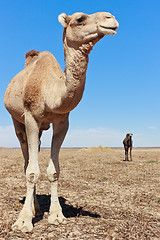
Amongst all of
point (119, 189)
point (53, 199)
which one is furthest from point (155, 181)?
point (53, 199)

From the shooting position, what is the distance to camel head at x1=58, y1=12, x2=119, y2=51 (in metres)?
3.45

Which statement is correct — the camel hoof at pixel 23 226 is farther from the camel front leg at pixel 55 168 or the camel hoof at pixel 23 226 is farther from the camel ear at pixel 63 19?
the camel ear at pixel 63 19

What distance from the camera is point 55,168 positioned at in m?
4.72

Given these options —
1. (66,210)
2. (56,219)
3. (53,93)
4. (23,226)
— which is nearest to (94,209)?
(66,210)

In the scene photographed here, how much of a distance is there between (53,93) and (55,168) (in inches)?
57.6

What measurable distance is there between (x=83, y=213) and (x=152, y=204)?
78.9 inches

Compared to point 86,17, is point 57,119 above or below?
below

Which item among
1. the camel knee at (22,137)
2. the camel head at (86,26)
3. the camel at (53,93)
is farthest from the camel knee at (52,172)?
the camel head at (86,26)

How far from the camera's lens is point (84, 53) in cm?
372

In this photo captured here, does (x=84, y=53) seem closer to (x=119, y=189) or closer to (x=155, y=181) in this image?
(x=119, y=189)

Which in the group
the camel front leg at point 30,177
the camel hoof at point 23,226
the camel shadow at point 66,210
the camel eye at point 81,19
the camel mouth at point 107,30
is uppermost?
the camel eye at point 81,19

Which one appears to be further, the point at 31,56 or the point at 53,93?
the point at 31,56

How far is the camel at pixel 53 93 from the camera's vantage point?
3.69 m

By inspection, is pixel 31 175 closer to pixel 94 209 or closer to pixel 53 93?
pixel 53 93
